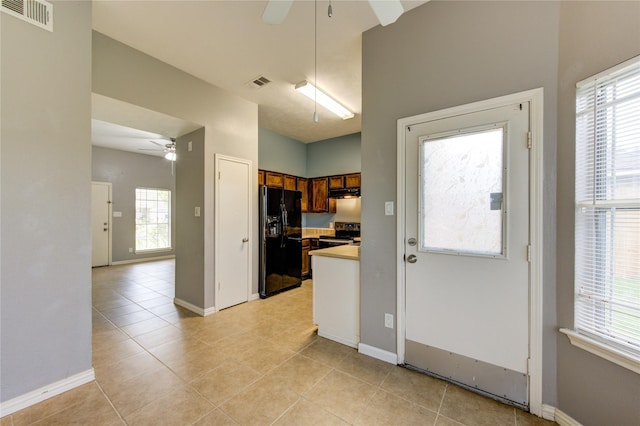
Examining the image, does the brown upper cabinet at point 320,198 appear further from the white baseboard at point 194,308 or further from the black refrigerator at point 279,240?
the white baseboard at point 194,308

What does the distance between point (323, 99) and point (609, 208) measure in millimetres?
3195

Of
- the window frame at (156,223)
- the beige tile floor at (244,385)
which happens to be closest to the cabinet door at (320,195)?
the beige tile floor at (244,385)

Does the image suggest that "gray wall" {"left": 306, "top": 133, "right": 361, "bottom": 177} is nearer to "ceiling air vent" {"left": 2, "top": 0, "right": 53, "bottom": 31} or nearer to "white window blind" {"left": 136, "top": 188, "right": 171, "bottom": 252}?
"ceiling air vent" {"left": 2, "top": 0, "right": 53, "bottom": 31}

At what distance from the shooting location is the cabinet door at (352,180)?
526cm

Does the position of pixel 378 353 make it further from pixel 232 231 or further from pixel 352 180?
pixel 352 180

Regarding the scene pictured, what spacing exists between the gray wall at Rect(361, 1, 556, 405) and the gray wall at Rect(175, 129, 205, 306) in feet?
7.37

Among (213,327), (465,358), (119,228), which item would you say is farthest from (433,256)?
(119,228)

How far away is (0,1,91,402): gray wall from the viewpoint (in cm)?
167

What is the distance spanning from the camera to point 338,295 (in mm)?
2637

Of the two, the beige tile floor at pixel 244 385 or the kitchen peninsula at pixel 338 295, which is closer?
the beige tile floor at pixel 244 385

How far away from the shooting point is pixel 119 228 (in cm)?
659

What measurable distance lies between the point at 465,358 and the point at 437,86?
84.1 inches

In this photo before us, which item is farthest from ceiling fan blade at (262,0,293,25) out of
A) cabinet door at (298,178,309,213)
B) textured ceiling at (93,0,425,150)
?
cabinet door at (298,178,309,213)

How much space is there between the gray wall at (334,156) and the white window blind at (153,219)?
468 centimetres
